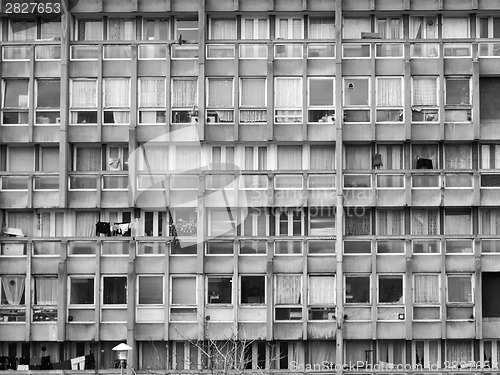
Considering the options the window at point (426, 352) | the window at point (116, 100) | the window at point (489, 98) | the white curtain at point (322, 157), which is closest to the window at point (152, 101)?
the window at point (116, 100)

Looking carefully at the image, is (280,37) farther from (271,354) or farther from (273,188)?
(271,354)

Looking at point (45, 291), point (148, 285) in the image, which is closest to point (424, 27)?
point (148, 285)

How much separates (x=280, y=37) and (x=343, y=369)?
13578 millimetres

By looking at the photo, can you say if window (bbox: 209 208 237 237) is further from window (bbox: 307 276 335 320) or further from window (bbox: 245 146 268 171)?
window (bbox: 307 276 335 320)

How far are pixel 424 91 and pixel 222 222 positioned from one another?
9.63 m

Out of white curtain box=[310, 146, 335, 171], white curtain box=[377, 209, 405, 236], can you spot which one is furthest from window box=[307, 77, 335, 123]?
white curtain box=[377, 209, 405, 236]

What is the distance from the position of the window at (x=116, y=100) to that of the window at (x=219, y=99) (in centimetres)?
329

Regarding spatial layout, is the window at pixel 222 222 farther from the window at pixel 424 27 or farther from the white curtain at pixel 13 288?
the window at pixel 424 27

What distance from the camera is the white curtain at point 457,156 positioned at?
39.6 meters

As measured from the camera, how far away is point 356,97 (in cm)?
3947

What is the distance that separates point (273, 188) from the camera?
128ft

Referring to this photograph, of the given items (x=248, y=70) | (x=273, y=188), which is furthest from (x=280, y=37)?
(x=273, y=188)

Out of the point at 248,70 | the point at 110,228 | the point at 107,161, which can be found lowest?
the point at 110,228

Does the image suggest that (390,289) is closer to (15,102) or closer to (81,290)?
(81,290)
